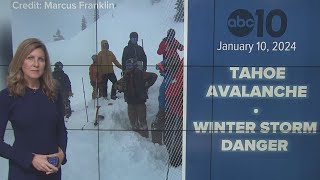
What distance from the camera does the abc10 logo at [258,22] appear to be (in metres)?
3.65

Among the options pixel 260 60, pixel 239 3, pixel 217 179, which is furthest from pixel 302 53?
pixel 217 179

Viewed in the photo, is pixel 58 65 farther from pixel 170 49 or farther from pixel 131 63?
pixel 170 49

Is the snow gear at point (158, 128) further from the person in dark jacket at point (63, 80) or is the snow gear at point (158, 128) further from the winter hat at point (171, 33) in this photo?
the person in dark jacket at point (63, 80)

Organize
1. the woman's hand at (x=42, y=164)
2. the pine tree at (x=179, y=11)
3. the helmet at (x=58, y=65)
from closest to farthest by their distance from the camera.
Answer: the woman's hand at (x=42, y=164) → the pine tree at (x=179, y=11) → the helmet at (x=58, y=65)

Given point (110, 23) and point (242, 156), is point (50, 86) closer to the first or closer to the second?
point (110, 23)

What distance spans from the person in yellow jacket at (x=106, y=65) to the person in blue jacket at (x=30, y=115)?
1.52 meters

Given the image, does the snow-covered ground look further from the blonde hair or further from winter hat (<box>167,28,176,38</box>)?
the blonde hair

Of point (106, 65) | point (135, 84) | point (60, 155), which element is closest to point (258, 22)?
point (135, 84)

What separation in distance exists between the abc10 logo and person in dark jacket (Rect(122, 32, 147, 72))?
0.83 m

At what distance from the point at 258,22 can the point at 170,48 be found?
2.71 feet

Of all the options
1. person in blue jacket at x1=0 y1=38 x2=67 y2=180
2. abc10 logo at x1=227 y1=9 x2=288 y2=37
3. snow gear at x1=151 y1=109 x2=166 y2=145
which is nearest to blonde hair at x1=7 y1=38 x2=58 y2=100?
person in blue jacket at x1=0 y1=38 x2=67 y2=180

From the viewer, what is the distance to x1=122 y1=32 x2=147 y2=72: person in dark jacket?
369 centimetres

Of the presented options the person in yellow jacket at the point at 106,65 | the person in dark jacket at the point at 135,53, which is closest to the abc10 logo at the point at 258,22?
the person in dark jacket at the point at 135,53

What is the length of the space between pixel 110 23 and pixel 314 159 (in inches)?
90.5
